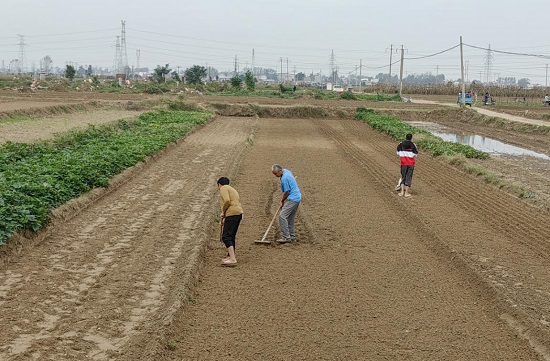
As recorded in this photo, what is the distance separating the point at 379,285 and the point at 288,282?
1382 millimetres

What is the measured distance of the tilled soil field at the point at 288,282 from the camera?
741cm

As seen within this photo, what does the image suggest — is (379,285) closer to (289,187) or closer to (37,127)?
(289,187)

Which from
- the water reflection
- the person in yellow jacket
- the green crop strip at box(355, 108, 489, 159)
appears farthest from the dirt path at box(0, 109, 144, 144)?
the water reflection

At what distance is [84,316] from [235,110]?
42.7 meters

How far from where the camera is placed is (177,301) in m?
8.45

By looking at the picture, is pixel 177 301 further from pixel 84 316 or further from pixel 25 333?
pixel 25 333

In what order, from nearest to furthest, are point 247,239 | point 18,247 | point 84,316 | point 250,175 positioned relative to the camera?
point 84,316 < point 18,247 < point 247,239 < point 250,175

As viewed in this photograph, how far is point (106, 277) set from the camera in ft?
31.1

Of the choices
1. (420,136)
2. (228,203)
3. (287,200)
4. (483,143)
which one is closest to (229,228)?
(228,203)

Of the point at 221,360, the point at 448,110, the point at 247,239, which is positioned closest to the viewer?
the point at 221,360

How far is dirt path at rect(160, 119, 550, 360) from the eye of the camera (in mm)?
7520

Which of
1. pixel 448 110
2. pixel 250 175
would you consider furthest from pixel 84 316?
pixel 448 110

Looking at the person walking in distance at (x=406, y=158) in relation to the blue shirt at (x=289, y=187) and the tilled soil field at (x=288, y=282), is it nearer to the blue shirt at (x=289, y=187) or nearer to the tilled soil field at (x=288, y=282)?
the tilled soil field at (x=288, y=282)

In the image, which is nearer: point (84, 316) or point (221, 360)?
point (221, 360)
